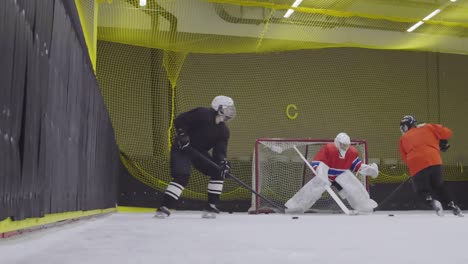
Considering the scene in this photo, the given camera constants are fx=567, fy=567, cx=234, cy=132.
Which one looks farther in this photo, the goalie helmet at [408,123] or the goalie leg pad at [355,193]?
the goalie leg pad at [355,193]

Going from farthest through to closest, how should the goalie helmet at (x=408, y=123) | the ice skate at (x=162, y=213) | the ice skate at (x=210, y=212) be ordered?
the goalie helmet at (x=408, y=123) < the ice skate at (x=210, y=212) < the ice skate at (x=162, y=213)

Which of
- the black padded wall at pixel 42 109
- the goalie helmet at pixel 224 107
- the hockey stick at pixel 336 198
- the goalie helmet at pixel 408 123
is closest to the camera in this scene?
the black padded wall at pixel 42 109

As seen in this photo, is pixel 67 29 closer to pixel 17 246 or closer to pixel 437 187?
pixel 17 246

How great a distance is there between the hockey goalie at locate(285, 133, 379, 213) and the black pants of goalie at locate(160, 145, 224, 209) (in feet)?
5.15

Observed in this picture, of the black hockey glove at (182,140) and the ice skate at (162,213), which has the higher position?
the black hockey glove at (182,140)

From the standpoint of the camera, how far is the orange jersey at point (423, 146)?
16.6ft

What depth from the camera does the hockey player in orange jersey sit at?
5043mm

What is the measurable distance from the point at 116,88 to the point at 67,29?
5.62 meters

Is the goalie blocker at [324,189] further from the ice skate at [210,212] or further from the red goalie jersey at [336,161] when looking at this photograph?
the ice skate at [210,212]

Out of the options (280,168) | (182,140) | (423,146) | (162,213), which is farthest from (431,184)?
(162,213)

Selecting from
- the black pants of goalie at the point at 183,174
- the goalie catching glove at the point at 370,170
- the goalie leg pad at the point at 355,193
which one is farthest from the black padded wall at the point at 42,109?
the goalie catching glove at the point at 370,170

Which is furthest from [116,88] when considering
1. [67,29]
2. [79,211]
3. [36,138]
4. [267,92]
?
[36,138]

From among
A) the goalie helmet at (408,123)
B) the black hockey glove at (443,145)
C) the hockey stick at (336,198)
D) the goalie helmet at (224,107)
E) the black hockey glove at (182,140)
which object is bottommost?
the hockey stick at (336,198)

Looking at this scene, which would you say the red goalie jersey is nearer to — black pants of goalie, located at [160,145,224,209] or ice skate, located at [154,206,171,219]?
black pants of goalie, located at [160,145,224,209]
